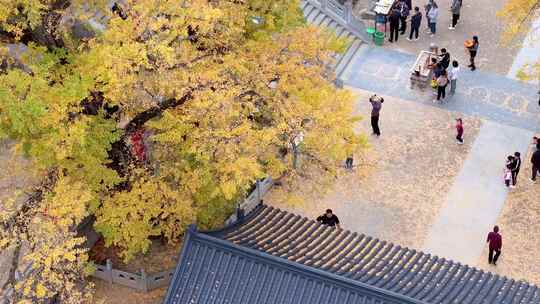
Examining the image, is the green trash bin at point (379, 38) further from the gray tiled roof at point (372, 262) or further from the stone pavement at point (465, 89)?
the gray tiled roof at point (372, 262)

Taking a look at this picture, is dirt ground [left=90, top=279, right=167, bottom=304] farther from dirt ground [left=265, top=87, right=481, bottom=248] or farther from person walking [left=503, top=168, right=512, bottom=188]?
person walking [left=503, top=168, right=512, bottom=188]

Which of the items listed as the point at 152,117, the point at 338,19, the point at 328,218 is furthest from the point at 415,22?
the point at 152,117

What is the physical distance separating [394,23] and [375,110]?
248 inches

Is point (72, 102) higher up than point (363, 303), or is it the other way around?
point (72, 102)

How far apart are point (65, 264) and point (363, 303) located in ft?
25.6

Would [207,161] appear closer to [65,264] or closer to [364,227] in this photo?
[65,264]

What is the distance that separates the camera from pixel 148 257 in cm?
2566

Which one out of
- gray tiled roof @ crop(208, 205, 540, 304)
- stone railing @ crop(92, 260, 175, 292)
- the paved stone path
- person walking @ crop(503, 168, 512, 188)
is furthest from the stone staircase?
stone railing @ crop(92, 260, 175, 292)

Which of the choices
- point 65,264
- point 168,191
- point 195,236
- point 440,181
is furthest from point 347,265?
point 440,181

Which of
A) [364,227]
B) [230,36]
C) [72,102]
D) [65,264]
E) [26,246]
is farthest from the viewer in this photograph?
[364,227]

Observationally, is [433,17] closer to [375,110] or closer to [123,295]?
[375,110]

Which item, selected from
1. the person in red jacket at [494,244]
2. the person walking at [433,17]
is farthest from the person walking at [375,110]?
the person in red jacket at [494,244]

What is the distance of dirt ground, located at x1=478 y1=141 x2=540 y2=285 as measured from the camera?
81.4ft

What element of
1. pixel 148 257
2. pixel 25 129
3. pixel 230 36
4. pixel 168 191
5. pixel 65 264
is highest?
pixel 230 36
